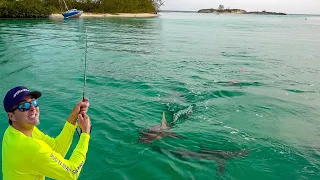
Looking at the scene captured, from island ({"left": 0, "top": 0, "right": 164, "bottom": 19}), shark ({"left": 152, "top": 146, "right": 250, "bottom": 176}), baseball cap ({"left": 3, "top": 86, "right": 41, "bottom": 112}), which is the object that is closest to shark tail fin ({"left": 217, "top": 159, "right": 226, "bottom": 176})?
shark ({"left": 152, "top": 146, "right": 250, "bottom": 176})

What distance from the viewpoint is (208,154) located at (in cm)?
712

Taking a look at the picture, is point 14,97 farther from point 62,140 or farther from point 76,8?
point 76,8

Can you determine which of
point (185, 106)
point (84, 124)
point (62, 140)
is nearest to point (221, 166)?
point (62, 140)

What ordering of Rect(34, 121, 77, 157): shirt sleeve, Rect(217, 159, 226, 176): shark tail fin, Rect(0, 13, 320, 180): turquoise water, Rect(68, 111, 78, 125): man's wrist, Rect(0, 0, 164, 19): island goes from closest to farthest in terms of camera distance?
Rect(68, 111, 78, 125): man's wrist, Rect(34, 121, 77, 157): shirt sleeve, Rect(217, 159, 226, 176): shark tail fin, Rect(0, 13, 320, 180): turquoise water, Rect(0, 0, 164, 19): island

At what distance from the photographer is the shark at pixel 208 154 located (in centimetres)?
693

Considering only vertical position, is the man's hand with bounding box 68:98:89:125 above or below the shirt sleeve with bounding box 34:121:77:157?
above

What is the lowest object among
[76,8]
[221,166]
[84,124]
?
[221,166]

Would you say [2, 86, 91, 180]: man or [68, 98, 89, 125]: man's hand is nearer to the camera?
[2, 86, 91, 180]: man

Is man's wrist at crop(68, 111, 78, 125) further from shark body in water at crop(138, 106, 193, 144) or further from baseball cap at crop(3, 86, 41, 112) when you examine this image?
shark body in water at crop(138, 106, 193, 144)

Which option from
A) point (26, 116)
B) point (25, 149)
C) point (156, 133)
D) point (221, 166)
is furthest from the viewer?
point (156, 133)

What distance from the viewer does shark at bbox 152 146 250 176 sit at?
6.93m

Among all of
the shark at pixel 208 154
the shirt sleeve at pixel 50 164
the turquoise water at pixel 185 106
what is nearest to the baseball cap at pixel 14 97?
the shirt sleeve at pixel 50 164

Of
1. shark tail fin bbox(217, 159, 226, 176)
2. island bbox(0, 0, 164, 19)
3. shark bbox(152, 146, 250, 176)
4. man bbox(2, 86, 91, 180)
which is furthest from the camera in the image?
island bbox(0, 0, 164, 19)

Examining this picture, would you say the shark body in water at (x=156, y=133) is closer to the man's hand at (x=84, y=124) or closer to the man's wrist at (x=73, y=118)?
the man's wrist at (x=73, y=118)
